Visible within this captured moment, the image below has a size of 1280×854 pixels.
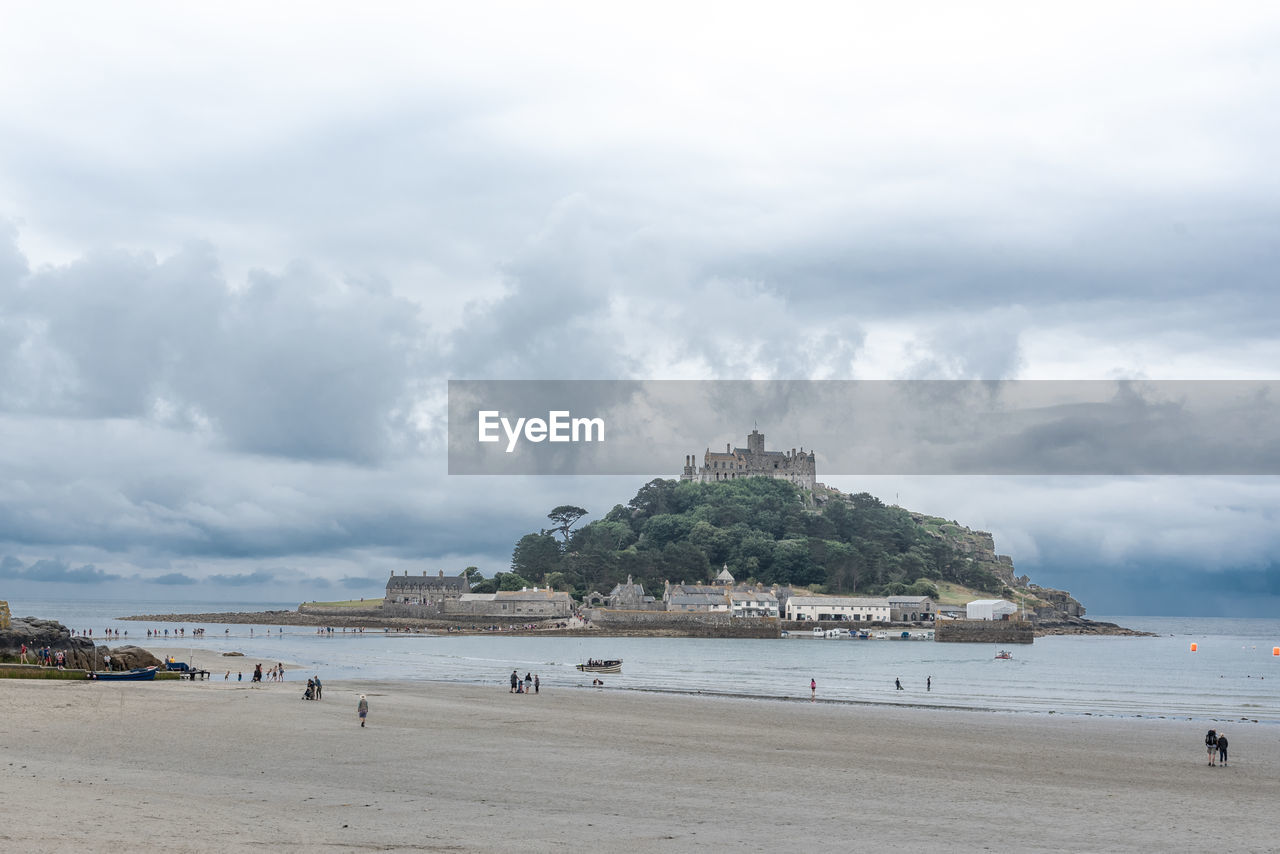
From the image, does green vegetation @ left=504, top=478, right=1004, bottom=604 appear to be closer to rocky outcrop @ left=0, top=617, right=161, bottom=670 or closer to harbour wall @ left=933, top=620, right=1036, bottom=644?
harbour wall @ left=933, top=620, right=1036, bottom=644

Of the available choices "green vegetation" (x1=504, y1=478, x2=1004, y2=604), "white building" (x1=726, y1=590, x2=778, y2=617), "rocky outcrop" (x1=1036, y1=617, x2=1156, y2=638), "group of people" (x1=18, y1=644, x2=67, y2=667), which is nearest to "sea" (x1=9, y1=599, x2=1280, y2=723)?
"group of people" (x1=18, y1=644, x2=67, y2=667)

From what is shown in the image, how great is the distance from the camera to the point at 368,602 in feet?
613

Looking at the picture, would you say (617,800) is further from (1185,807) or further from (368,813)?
(1185,807)

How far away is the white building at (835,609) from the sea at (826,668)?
2549 centimetres

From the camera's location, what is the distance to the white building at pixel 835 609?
153 meters

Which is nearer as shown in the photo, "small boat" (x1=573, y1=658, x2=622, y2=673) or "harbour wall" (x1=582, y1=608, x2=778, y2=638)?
"small boat" (x1=573, y1=658, x2=622, y2=673)

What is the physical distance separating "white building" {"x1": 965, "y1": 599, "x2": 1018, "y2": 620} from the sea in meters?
26.8

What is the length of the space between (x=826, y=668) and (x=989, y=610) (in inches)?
3472

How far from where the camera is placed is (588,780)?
74.8 feet

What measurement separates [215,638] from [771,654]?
54.2 m

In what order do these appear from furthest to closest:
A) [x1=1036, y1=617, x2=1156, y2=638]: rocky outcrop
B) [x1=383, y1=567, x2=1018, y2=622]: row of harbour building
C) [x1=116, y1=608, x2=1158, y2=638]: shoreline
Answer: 1. [x1=1036, y1=617, x2=1156, y2=638]: rocky outcrop
2. [x1=383, y1=567, x2=1018, y2=622]: row of harbour building
3. [x1=116, y1=608, x2=1158, y2=638]: shoreline

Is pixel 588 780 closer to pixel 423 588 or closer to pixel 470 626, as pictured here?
pixel 470 626

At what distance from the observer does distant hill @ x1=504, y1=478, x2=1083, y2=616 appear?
165 metres

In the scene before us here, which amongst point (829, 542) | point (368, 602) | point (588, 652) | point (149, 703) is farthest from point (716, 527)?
point (149, 703)
